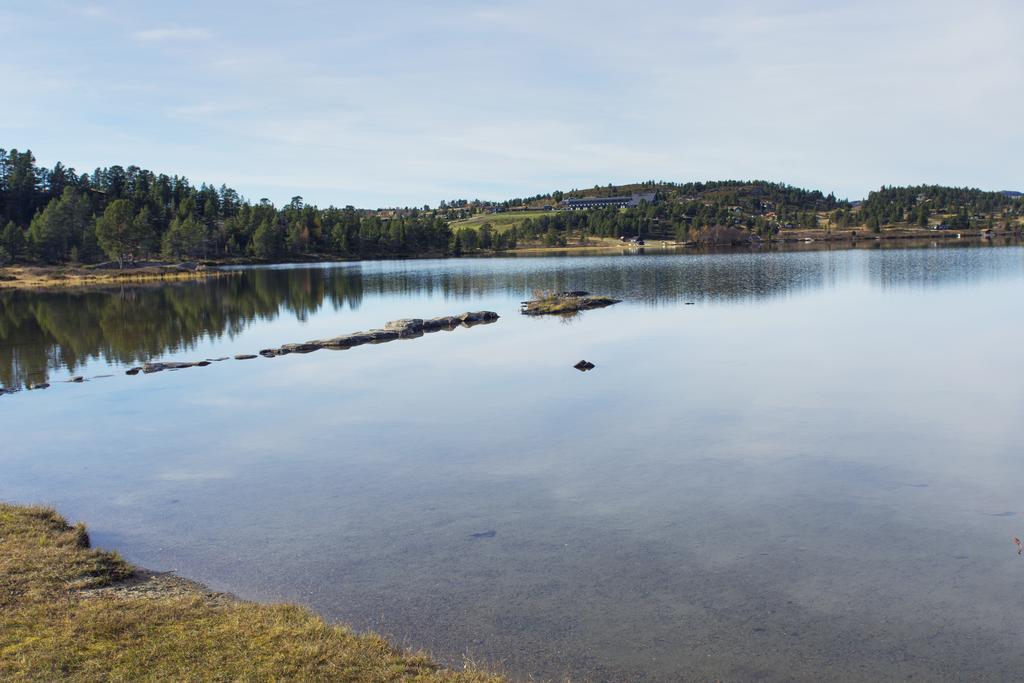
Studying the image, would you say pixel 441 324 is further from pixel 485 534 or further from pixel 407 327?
pixel 485 534

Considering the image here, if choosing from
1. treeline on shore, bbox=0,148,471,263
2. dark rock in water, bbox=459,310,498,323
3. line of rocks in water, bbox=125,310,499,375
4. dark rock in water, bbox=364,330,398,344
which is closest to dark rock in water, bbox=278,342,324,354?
line of rocks in water, bbox=125,310,499,375

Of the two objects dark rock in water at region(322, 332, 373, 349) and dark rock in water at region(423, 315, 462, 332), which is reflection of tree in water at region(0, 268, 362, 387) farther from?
dark rock in water at region(423, 315, 462, 332)

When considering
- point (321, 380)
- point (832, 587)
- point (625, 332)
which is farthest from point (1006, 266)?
point (832, 587)

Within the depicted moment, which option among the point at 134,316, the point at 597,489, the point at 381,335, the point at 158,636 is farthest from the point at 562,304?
the point at 158,636

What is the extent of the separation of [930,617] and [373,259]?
610 feet

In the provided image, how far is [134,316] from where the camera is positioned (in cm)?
6788

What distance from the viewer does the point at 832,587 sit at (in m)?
13.9

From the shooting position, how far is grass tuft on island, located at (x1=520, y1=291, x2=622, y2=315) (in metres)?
63.3

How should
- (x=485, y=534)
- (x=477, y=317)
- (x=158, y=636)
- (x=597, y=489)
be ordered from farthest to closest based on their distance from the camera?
(x=477, y=317) → (x=597, y=489) → (x=485, y=534) → (x=158, y=636)

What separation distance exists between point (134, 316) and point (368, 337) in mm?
29779

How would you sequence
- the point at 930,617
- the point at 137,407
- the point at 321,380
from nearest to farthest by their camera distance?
the point at 930,617 < the point at 137,407 < the point at 321,380

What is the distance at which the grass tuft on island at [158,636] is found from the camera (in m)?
10.2

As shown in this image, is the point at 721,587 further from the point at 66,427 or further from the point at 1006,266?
the point at 1006,266

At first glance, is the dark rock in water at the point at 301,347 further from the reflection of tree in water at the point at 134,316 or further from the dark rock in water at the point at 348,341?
the reflection of tree in water at the point at 134,316
